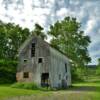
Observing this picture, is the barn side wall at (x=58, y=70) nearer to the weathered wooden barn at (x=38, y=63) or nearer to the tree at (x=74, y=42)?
the weathered wooden barn at (x=38, y=63)

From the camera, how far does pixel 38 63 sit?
56.7 m

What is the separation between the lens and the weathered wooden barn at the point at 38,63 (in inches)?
2205

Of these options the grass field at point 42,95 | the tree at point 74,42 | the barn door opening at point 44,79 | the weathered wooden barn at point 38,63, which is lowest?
the grass field at point 42,95

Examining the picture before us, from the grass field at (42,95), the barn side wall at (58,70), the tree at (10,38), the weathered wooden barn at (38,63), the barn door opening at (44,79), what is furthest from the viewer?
the tree at (10,38)

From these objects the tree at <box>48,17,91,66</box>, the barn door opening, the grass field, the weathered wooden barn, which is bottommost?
the grass field

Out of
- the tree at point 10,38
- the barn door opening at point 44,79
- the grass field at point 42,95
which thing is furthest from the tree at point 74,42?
the grass field at point 42,95

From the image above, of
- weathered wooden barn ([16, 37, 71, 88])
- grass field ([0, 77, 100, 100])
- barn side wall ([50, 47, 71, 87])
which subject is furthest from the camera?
barn side wall ([50, 47, 71, 87])

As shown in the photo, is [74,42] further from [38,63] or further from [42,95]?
[42,95]

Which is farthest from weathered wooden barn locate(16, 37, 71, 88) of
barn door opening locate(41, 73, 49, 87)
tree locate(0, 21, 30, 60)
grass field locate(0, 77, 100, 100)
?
tree locate(0, 21, 30, 60)

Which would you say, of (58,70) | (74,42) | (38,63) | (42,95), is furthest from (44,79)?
(74,42)

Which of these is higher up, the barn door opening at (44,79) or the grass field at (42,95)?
the barn door opening at (44,79)

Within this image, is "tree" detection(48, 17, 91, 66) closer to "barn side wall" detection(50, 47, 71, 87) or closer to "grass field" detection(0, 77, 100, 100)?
"barn side wall" detection(50, 47, 71, 87)

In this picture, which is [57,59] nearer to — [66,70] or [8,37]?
[66,70]

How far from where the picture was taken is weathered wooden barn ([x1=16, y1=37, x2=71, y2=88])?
56000 mm
